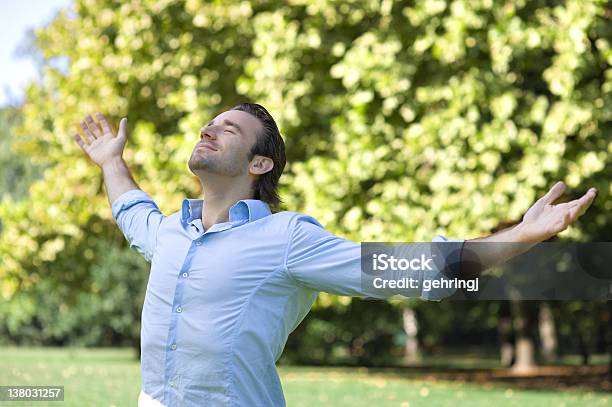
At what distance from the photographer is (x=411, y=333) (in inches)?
1372

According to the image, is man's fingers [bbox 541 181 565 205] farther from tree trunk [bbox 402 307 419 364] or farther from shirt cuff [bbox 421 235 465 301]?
tree trunk [bbox 402 307 419 364]

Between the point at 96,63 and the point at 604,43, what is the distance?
24.1 feet

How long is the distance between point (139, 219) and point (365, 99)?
25.0 ft

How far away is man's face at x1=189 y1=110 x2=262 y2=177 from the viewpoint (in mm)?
3053

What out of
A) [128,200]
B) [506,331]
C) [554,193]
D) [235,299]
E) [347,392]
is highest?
[506,331]

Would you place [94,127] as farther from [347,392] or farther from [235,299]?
[347,392]

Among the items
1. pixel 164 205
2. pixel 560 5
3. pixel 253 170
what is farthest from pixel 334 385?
pixel 253 170

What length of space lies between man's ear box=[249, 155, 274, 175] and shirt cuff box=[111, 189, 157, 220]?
0.55m

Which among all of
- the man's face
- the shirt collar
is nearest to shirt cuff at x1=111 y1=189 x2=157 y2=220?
the man's face

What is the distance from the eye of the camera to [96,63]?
13695 mm

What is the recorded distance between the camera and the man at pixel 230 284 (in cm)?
279

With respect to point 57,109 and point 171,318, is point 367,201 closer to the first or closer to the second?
point 57,109

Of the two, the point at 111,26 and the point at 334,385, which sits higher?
the point at 111,26
